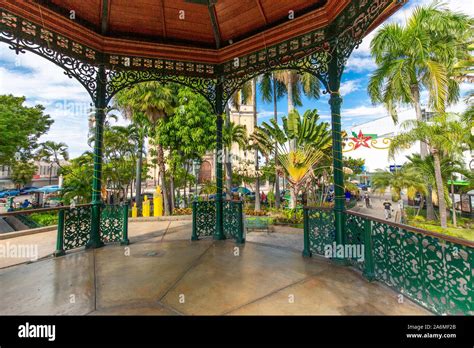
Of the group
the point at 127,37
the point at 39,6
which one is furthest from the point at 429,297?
the point at 39,6

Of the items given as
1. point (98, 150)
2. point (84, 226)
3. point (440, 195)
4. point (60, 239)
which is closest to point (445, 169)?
point (440, 195)

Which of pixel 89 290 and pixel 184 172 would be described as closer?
pixel 89 290

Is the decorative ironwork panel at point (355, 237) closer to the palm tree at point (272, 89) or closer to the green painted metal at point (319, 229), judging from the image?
the green painted metal at point (319, 229)

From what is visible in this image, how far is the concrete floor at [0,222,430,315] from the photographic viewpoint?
2957mm

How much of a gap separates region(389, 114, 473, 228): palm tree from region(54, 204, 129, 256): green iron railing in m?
13.8

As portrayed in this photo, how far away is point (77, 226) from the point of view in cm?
546

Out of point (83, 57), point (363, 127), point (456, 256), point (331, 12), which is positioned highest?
point (363, 127)

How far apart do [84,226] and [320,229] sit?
590 centimetres

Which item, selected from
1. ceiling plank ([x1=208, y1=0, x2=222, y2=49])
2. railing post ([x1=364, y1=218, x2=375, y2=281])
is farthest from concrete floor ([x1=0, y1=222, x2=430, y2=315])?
ceiling plank ([x1=208, y1=0, x2=222, y2=49])

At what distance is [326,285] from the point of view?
360 cm

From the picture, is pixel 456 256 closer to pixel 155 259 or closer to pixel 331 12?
pixel 331 12

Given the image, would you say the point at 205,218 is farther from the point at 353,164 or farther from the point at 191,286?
the point at 353,164

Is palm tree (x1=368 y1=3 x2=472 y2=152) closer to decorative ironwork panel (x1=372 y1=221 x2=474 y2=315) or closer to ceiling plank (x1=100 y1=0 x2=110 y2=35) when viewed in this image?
decorative ironwork panel (x1=372 y1=221 x2=474 y2=315)
